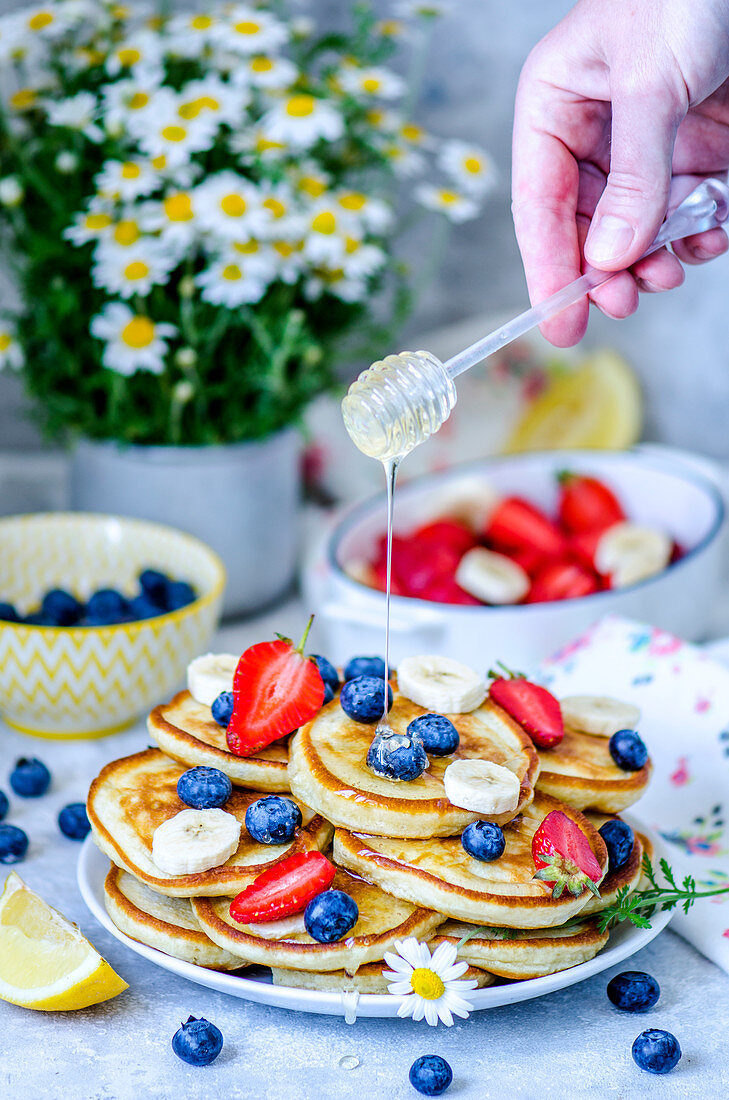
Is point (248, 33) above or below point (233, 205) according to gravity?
above

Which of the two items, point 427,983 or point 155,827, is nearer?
point 427,983

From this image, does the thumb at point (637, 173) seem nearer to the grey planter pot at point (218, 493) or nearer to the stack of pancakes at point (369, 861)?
the stack of pancakes at point (369, 861)

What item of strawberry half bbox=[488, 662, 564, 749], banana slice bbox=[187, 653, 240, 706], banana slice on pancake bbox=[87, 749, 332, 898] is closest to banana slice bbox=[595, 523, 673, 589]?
strawberry half bbox=[488, 662, 564, 749]

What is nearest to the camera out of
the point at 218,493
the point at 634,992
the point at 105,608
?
the point at 634,992

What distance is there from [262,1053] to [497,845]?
26 cm

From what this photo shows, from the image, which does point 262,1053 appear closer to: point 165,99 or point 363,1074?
point 363,1074

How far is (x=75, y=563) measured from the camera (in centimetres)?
161

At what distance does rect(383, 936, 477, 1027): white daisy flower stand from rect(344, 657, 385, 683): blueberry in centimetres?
32

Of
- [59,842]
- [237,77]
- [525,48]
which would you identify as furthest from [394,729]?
[525,48]

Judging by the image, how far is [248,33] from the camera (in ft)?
5.02

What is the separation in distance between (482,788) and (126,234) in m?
0.97

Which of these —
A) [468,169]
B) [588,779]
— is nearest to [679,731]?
[588,779]

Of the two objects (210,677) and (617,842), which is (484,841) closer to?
(617,842)

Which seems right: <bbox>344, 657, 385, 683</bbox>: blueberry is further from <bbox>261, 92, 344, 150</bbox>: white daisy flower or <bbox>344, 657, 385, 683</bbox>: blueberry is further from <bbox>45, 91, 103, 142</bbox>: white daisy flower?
<bbox>45, 91, 103, 142</bbox>: white daisy flower
